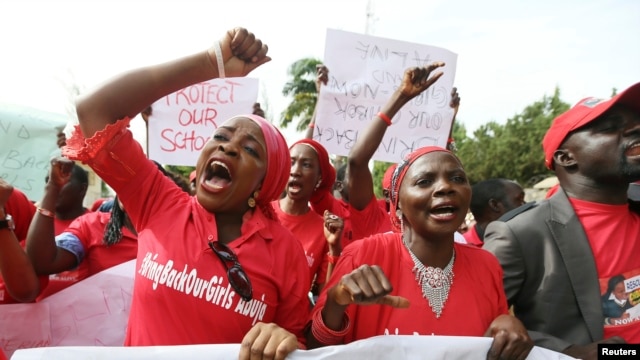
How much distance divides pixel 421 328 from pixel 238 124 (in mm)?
1101

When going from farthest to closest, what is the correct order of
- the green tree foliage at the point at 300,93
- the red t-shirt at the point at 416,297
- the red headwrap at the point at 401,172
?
the green tree foliage at the point at 300,93 → the red headwrap at the point at 401,172 → the red t-shirt at the point at 416,297

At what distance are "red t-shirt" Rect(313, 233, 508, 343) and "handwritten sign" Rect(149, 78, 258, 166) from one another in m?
2.33

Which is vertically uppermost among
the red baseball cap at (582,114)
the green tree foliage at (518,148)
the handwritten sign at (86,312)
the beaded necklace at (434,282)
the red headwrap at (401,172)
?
the red baseball cap at (582,114)

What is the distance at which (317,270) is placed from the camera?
3619 mm

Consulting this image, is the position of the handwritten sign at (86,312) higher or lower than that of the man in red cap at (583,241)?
lower

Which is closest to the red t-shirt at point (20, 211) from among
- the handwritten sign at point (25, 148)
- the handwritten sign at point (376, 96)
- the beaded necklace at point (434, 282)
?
the handwritten sign at point (25, 148)

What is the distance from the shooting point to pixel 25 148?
3980 millimetres

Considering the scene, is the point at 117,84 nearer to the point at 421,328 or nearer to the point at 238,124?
the point at 238,124

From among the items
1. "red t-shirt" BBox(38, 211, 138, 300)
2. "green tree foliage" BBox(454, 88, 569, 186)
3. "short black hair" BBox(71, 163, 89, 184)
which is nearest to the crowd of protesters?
"red t-shirt" BBox(38, 211, 138, 300)

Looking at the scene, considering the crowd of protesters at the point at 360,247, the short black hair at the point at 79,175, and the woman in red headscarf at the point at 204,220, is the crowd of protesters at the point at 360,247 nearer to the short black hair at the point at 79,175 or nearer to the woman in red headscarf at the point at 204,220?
the woman in red headscarf at the point at 204,220

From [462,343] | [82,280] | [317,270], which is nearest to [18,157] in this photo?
[82,280]

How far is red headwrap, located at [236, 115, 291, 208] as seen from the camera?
2135 mm

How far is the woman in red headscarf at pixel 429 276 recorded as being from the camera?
1841 millimetres

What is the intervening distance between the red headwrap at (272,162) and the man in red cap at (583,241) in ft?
3.37
